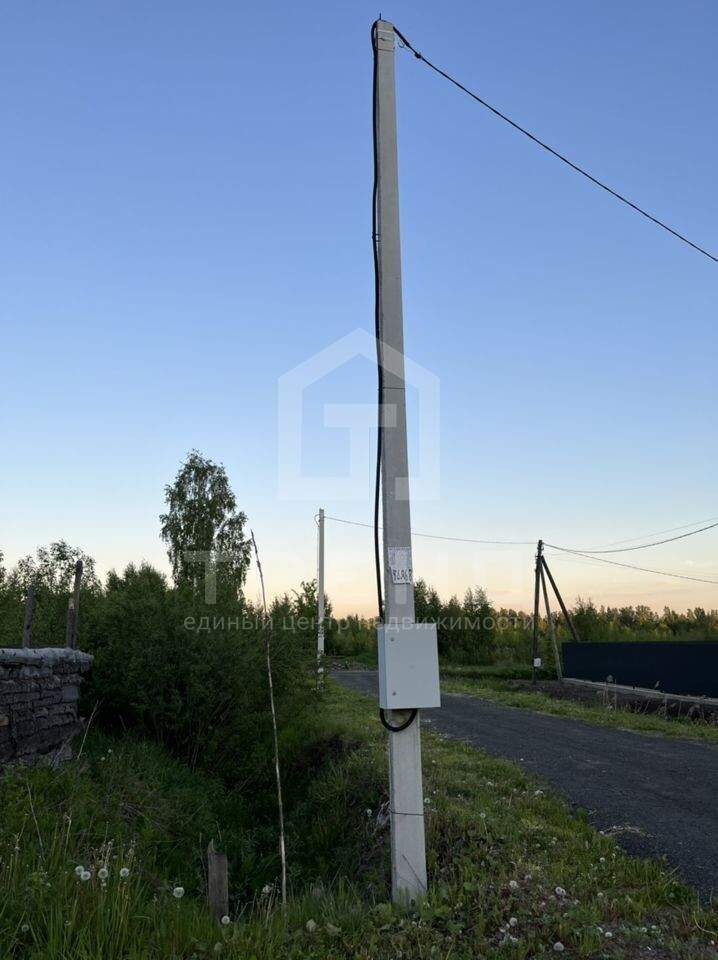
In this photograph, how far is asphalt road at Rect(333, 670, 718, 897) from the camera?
577 cm

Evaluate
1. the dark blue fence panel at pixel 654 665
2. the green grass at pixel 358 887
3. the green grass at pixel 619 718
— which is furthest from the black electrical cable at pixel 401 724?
the dark blue fence panel at pixel 654 665

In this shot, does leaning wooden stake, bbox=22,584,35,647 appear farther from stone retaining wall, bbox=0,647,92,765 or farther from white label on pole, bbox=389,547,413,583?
white label on pole, bbox=389,547,413,583

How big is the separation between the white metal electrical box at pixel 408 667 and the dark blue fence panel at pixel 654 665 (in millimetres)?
16865

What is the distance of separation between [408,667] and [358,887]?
2.08 m

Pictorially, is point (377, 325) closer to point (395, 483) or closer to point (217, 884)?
point (395, 483)

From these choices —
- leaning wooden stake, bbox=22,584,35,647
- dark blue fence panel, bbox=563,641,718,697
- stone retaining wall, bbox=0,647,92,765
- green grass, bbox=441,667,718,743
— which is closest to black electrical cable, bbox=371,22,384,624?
stone retaining wall, bbox=0,647,92,765

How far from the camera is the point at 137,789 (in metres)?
8.47

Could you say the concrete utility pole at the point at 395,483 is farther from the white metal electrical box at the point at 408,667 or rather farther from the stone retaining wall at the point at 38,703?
the stone retaining wall at the point at 38,703

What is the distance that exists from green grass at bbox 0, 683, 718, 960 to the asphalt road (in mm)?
398

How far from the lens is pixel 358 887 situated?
5.57 meters

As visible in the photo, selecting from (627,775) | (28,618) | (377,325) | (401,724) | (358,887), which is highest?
(377,325)

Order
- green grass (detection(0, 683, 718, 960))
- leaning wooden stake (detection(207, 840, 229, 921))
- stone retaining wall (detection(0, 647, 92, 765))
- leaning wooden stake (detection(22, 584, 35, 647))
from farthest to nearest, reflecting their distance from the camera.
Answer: leaning wooden stake (detection(22, 584, 35, 647)), stone retaining wall (detection(0, 647, 92, 765)), leaning wooden stake (detection(207, 840, 229, 921)), green grass (detection(0, 683, 718, 960))

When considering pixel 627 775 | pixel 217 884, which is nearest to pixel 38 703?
pixel 217 884

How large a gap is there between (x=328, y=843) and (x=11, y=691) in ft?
11.7
